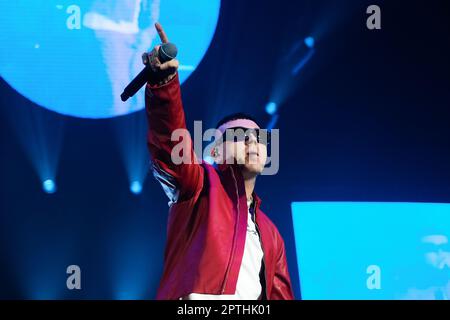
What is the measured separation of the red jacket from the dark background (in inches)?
49.3

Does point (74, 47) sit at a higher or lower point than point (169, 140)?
higher

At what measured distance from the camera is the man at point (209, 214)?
1791 mm

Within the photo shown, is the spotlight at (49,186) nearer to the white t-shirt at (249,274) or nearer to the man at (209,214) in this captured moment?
the man at (209,214)

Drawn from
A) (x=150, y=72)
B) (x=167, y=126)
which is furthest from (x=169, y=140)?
(x=150, y=72)

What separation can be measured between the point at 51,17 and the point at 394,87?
1.77m

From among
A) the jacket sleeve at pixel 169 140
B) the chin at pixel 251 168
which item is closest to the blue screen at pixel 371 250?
the chin at pixel 251 168

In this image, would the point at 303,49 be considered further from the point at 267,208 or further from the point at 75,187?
the point at 75,187

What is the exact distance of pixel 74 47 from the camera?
10.3 ft

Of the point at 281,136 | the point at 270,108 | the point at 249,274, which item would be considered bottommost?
the point at 249,274

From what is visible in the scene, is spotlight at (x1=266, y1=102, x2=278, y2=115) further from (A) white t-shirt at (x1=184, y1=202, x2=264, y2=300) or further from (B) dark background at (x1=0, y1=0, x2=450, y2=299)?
(A) white t-shirt at (x1=184, y1=202, x2=264, y2=300)

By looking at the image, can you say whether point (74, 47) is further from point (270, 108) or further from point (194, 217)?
point (194, 217)

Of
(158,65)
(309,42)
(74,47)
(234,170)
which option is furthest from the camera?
(309,42)

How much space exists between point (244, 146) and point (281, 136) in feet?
3.98

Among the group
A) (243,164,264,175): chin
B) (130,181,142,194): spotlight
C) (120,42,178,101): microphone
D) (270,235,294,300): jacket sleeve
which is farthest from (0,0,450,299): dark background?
(120,42,178,101): microphone
